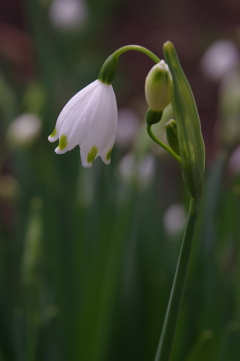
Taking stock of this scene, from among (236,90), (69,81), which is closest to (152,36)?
(69,81)

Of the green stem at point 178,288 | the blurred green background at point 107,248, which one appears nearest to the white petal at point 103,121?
the green stem at point 178,288

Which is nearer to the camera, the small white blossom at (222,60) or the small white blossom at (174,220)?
the small white blossom at (174,220)

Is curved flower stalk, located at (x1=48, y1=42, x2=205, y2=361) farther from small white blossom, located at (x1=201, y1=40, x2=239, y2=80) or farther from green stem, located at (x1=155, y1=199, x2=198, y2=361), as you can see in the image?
small white blossom, located at (x1=201, y1=40, x2=239, y2=80)

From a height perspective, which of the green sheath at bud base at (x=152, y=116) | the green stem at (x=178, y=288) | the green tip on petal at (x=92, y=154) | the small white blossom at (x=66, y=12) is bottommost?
the green stem at (x=178, y=288)

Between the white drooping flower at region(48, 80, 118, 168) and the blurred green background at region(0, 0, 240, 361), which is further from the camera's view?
the blurred green background at region(0, 0, 240, 361)

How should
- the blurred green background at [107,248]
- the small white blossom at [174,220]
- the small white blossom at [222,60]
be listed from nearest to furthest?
the blurred green background at [107,248] < the small white blossom at [174,220] < the small white blossom at [222,60]

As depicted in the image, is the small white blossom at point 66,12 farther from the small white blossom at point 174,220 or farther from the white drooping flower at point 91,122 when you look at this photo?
the white drooping flower at point 91,122

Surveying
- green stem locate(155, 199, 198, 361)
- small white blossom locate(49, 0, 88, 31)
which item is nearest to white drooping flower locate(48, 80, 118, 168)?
green stem locate(155, 199, 198, 361)
